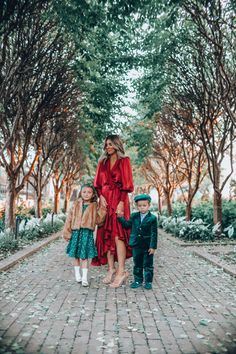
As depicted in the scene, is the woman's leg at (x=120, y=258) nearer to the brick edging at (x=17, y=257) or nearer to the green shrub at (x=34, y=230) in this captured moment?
the brick edging at (x=17, y=257)

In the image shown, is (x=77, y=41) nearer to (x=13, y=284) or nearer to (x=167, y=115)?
(x=13, y=284)

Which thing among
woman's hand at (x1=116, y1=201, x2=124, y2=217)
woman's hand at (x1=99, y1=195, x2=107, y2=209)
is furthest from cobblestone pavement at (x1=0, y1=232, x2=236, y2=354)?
woman's hand at (x1=99, y1=195, x2=107, y2=209)

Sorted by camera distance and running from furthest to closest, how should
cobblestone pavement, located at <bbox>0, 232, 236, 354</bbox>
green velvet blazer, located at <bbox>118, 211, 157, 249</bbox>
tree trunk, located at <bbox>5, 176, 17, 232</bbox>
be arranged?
1. tree trunk, located at <bbox>5, 176, 17, 232</bbox>
2. green velvet blazer, located at <bbox>118, 211, 157, 249</bbox>
3. cobblestone pavement, located at <bbox>0, 232, 236, 354</bbox>

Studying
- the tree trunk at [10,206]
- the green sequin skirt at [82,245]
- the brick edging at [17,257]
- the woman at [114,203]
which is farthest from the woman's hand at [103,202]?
the tree trunk at [10,206]

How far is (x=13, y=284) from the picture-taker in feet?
22.0

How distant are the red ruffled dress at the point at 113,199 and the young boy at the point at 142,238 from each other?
0.17 metres

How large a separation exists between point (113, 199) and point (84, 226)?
648 mm

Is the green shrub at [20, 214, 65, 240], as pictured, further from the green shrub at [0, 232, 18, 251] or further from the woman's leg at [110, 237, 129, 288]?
the woman's leg at [110, 237, 129, 288]

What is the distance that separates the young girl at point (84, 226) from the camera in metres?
6.57

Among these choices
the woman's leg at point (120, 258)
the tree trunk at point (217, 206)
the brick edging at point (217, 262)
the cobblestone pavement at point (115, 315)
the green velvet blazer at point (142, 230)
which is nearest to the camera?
the cobblestone pavement at point (115, 315)

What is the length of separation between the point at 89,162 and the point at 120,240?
58.9 feet

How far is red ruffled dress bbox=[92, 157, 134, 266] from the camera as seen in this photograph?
655 centimetres

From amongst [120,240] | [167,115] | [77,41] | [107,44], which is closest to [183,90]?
[167,115]

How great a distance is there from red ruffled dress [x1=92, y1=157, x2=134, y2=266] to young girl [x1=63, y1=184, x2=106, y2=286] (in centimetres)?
13
